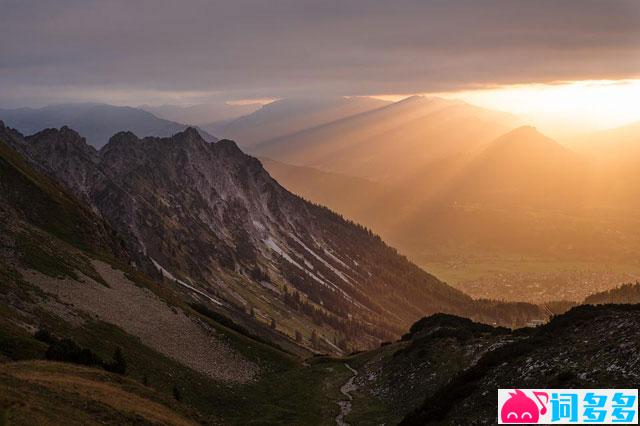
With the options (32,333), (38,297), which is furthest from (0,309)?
(38,297)

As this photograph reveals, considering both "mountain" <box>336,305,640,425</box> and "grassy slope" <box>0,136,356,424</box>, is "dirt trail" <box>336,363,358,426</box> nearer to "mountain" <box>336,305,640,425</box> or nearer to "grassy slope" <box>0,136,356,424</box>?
"mountain" <box>336,305,640,425</box>

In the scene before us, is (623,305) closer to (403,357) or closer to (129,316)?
(403,357)

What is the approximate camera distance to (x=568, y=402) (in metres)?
36.5

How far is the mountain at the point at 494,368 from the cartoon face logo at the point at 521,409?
1034mm

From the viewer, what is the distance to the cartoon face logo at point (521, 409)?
37469 millimetres

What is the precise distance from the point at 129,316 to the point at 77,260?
1773cm

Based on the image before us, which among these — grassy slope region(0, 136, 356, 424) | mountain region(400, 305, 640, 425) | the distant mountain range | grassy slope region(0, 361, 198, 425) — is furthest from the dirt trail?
grassy slope region(0, 361, 198, 425)

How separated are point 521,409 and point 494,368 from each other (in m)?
9.12

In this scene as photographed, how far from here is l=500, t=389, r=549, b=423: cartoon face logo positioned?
123 feet

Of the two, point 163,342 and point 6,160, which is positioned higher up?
point 6,160

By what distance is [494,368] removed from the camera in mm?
48281

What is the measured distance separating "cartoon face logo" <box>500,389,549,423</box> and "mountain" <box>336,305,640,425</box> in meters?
1.03

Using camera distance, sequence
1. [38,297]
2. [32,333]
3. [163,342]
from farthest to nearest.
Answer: [163,342]
[38,297]
[32,333]

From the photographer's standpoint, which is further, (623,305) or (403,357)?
(403,357)
